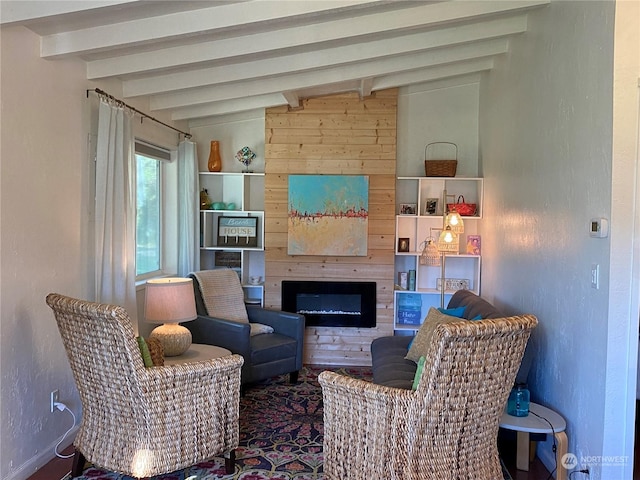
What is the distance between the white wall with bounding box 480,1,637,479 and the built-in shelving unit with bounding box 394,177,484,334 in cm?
95

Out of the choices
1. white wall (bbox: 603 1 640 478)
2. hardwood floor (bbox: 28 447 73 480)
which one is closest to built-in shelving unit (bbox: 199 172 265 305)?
hardwood floor (bbox: 28 447 73 480)

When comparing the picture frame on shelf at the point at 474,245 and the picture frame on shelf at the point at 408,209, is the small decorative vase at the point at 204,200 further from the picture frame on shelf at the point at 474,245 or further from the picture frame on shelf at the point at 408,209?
the picture frame on shelf at the point at 474,245

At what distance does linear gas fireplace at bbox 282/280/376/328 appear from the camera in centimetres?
475

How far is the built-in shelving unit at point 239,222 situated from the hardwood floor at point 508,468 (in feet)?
7.69

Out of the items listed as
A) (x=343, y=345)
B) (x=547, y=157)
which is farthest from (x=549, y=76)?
(x=343, y=345)

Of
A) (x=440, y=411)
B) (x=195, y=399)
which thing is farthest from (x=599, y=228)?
(x=195, y=399)

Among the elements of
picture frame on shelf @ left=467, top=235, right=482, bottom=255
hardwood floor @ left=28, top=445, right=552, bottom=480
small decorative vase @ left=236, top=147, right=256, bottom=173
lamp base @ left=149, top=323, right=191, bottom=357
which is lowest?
hardwood floor @ left=28, top=445, right=552, bottom=480

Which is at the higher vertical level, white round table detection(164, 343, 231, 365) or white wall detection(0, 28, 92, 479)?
white wall detection(0, 28, 92, 479)

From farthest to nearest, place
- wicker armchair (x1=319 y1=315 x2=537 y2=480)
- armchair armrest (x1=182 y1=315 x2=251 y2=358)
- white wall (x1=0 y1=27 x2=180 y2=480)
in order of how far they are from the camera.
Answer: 1. armchair armrest (x1=182 y1=315 x2=251 y2=358)
2. white wall (x1=0 y1=27 x2=180 y2=480)
3. wicker armchair (x1=319 y1=315 x2=537 y2=480)

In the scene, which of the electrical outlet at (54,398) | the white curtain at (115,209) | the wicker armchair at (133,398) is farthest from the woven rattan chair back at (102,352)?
the white curtain at (115,209)

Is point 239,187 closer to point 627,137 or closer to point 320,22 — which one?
point 320,22

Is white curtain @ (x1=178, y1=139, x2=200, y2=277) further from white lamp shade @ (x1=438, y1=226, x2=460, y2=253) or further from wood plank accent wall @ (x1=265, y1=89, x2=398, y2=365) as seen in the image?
white lamp shade @ (x1=438, y1=226, x2=460, y2=253)

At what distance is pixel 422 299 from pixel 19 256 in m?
3.61

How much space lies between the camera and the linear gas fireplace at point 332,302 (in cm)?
475
